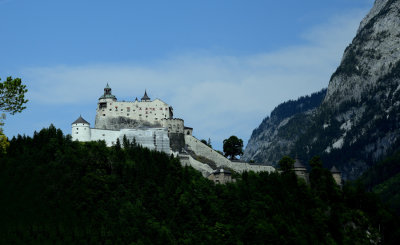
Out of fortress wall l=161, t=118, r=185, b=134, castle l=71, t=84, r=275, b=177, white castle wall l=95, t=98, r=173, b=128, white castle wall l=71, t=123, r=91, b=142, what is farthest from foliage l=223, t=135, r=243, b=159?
white castle wall l=71, t=123, r=91, b=142

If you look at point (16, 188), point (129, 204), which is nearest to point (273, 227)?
point (129, 204)

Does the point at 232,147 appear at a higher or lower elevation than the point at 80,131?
lower

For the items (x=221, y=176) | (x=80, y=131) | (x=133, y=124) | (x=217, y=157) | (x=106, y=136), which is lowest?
(x=221, y=176)

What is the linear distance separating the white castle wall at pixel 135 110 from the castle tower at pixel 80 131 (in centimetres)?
1570

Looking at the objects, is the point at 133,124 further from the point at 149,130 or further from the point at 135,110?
the point at 149,130

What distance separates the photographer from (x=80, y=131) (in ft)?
407

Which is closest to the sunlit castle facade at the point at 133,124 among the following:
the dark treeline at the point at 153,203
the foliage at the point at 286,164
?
the dark treeline at the point at 153,203

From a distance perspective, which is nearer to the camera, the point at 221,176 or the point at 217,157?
the point at 221,176

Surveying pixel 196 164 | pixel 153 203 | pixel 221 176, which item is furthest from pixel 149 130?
pixel 153 203

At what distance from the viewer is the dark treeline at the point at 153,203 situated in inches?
3829

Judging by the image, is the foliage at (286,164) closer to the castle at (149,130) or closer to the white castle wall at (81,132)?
the castle at (149,130)

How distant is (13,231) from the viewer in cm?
9112

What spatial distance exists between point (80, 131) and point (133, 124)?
1898cm

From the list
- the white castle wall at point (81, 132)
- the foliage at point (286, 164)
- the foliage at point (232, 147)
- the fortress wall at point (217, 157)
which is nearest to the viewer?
the white castle wall at point (81, 132)
